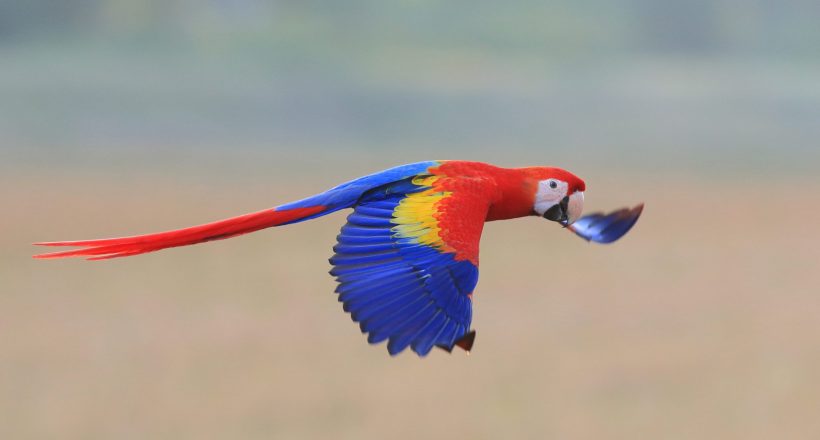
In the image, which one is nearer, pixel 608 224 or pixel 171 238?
pixel 171 238

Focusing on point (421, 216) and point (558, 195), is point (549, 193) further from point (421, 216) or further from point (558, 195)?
point (421, 216)

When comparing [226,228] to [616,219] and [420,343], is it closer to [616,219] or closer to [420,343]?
[420,343]

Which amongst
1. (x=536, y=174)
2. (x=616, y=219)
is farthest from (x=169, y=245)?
(x=616, y=219)

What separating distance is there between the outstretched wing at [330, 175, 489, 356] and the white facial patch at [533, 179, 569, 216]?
0.12 meters

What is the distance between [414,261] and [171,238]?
350 mm

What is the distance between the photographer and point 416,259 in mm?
1623

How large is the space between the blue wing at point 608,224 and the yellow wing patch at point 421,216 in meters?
0.43

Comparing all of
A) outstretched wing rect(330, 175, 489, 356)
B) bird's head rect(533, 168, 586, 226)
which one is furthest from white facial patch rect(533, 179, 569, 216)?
outstretched wing rect(330, 175, 489, 356)

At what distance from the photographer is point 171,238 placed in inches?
61.9

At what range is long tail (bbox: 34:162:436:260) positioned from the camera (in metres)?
1.57

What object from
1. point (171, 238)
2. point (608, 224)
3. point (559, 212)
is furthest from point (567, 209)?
point (171, 238)

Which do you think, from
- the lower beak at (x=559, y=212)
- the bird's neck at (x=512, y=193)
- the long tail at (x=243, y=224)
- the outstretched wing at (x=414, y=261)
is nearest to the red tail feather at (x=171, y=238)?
the long tail at (x=243, y=224)

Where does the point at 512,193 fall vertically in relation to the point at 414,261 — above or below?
above

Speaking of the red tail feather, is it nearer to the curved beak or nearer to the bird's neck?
the bird's neck
